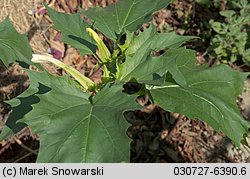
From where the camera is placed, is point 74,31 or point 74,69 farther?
point 74,31

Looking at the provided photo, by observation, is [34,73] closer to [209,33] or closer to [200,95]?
[200,95]

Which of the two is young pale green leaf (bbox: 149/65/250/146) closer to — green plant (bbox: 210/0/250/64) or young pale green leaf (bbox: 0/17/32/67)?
young pale green leaf (bbox: 0/17/32/67)

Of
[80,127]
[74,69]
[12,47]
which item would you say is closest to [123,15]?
[74,69]

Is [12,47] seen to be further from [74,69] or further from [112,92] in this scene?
[112,92]

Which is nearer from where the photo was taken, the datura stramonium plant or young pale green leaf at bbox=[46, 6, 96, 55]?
the datura stramonium plant

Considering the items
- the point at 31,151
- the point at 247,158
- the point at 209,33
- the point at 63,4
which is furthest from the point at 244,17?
the point at 31,151

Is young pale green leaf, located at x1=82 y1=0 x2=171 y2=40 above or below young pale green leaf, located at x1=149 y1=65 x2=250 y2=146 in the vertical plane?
above

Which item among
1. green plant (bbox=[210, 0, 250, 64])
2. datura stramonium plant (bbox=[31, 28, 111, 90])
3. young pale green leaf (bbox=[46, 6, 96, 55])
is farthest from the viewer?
green plant (bbox=[210, 0, 250, 64])

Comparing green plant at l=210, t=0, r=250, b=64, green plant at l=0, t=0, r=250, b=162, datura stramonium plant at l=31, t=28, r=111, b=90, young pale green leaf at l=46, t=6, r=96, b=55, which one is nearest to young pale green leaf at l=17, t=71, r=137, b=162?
green plant at l=0, t=0, r=250, b=162
